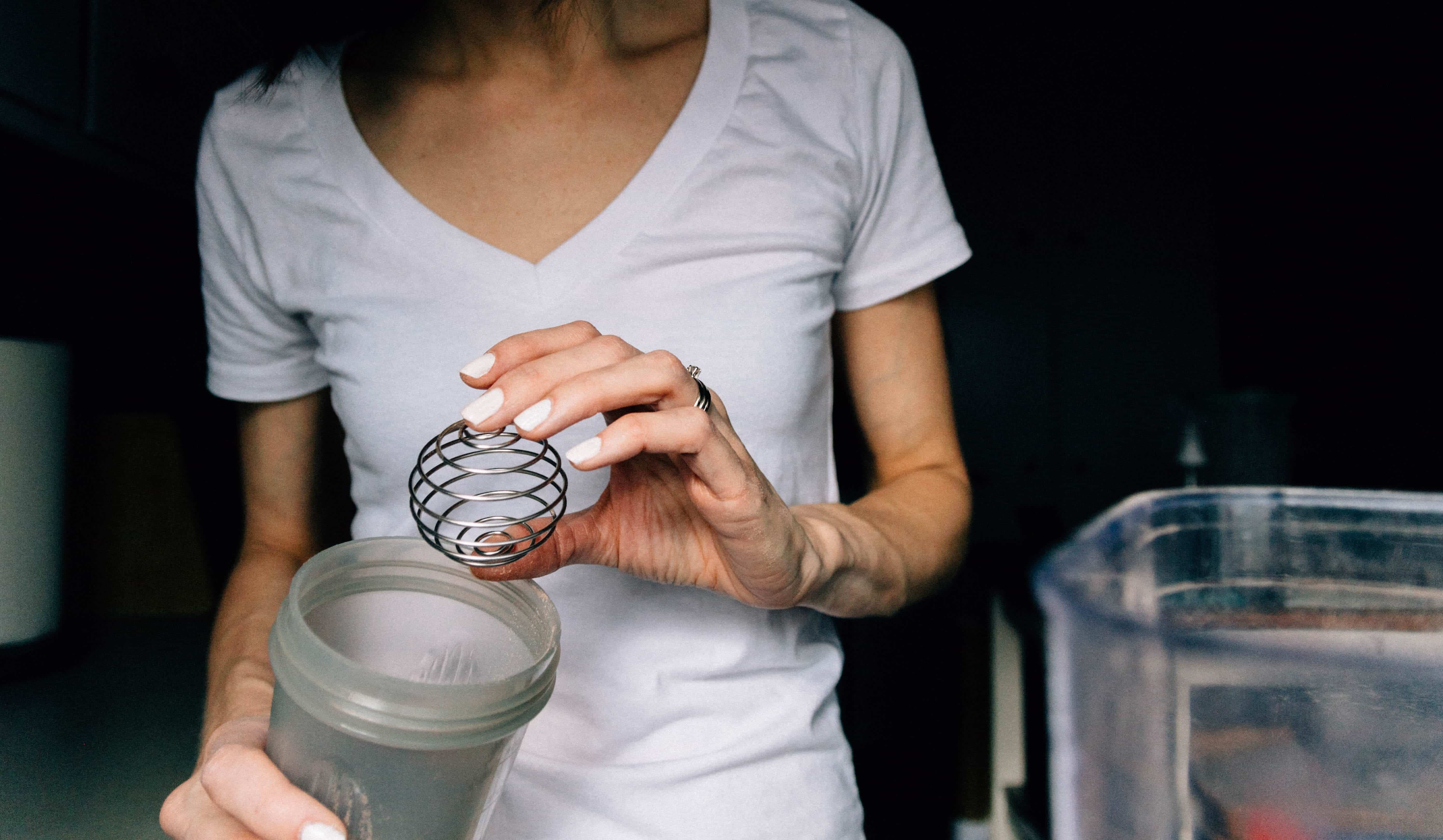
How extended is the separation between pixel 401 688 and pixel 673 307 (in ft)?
1.25

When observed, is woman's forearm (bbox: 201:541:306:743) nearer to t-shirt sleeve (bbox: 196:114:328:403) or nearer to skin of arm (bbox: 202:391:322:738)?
skin of arm (bbox: 202:391:322:738)

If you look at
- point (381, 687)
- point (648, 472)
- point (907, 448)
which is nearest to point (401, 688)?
point (381, 687)

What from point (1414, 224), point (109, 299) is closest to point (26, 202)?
point (109, 299)

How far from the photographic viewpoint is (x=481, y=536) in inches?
20.9

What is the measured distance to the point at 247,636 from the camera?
745 mm

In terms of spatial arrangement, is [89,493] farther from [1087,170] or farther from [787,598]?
[1087,170]

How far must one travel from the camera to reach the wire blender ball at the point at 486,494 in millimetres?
480

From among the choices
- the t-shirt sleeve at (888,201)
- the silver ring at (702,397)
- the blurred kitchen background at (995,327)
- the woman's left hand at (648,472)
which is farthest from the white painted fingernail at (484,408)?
the blurred kitchen background at (995,327)

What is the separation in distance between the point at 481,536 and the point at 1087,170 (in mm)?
2639

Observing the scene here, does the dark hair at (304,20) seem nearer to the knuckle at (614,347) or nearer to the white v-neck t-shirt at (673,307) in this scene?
the white v-neck t-shirt at (673,307)

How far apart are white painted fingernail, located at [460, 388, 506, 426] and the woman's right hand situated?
19 centimetres

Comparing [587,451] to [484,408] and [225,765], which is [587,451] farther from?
[225,765]

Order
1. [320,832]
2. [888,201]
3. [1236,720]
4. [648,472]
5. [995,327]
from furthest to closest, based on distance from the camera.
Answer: [995,327] → [888,201] → [648,472] → [320,832] → [1236,720]

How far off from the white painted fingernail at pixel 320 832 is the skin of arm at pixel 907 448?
37 cm
